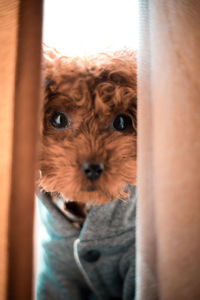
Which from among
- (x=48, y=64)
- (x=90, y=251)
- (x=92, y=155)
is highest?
(x=48, y=64)

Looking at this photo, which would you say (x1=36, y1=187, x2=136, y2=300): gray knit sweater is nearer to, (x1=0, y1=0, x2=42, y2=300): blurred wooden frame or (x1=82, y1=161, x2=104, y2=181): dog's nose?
(x1=82, y1=161, x2=104, y2=181): dog's nose

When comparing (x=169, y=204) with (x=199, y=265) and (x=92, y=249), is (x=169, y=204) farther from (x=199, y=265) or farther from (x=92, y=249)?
(x=92, y=249)

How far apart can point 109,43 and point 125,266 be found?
938 millimetres

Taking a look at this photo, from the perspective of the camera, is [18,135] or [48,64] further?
[48,64]

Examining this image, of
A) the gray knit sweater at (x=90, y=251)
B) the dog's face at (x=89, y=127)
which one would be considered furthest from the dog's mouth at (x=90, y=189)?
the gray knit sweater at (x=90, y=251)

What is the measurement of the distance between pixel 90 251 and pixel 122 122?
21.9 inches

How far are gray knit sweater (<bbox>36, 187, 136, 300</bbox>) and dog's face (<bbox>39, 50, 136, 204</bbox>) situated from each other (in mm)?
146

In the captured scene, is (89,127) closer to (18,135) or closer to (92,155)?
(92,155)

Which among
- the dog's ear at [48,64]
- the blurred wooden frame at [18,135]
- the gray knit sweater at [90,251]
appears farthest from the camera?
the gray knit sweater at [90,251]

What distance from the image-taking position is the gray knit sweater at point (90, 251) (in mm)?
899

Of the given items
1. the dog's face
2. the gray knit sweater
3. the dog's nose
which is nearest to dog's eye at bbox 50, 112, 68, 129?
the dog's face

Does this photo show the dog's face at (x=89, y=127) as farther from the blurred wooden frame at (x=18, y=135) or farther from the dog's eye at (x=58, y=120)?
the blurred wooden frame at (x=18, y=135)


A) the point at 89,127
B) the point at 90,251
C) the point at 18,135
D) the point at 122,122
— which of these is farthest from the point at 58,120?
the point at 90,251

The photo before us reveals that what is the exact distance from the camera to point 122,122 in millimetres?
811
